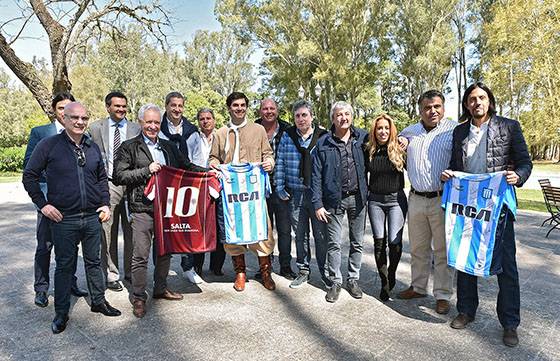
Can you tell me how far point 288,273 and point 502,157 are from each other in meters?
2.77

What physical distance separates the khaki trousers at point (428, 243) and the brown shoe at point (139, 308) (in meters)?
2.82

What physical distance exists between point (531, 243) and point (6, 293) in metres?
7.69

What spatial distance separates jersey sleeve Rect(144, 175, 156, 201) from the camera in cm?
378

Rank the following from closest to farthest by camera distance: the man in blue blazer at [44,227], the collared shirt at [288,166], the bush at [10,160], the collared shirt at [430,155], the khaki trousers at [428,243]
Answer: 1. the collared shirt at [430,155]
2. the khaki trousers at [428,243]
3. the man in blue blazer at [44,227]
4. the collared shirt at [288,166]
5. the bush at [10,160]

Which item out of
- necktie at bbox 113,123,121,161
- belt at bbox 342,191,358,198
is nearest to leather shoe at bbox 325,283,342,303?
belt at bbox 342,191,358,198

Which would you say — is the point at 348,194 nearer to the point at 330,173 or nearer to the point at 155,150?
the point at 330,173

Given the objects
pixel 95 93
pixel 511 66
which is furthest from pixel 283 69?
pixel 95 93

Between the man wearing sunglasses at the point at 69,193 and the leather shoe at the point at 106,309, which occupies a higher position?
the man wearing sunglasses at the point at 69,193

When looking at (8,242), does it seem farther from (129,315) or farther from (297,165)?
(297,165)

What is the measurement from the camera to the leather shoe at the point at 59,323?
3.39 metres

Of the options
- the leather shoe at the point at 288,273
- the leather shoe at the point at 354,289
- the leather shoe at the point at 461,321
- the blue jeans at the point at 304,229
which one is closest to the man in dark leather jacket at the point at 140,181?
the blue jeans at the point at 304,229

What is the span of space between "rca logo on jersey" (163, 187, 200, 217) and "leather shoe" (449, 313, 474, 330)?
2.77 m

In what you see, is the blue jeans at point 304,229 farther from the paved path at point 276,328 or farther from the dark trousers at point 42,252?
the dark trousers at point 42,252

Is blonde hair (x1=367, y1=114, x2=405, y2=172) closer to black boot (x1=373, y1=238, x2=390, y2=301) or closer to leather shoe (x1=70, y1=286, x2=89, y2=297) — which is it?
black boot (x1=373, y1=238, x2=390, y2=301)
